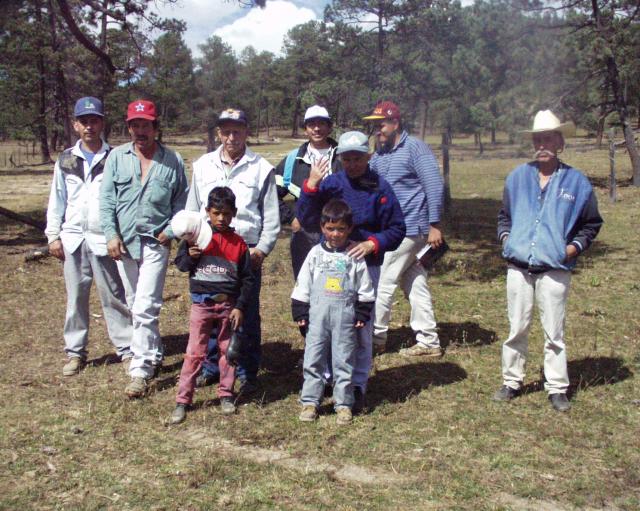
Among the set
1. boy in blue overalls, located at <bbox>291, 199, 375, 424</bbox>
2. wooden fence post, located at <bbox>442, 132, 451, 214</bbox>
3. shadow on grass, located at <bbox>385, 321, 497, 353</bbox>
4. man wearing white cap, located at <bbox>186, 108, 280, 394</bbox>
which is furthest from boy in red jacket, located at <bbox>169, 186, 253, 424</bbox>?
wooden fence post, located at <bbox>442, 132, 451, 214</bbox>

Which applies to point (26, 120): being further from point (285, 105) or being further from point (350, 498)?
point (350, 498)

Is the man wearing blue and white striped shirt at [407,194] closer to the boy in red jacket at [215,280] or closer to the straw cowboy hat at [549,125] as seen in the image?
the straw cowboy hat at [549,125]

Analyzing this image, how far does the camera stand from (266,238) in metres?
4.78

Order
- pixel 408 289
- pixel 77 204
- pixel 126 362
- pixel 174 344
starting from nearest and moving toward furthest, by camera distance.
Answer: pixel 77 204
pixel 126 362
pixel 408 289
pixel 174 344

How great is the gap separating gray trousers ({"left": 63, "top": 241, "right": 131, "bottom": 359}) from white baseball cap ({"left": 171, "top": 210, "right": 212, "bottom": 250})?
1.32m

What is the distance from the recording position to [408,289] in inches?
236

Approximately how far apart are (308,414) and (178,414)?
86 cm

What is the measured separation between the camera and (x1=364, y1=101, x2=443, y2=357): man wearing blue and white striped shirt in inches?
218

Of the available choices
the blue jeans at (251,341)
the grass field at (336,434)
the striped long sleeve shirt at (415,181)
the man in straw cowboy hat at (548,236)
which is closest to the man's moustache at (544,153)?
the man in straw cowboy hat at (548,236)

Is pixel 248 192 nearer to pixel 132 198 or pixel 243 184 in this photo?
pixel 243 184

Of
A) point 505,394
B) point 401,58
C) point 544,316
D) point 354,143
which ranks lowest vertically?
point 505,394

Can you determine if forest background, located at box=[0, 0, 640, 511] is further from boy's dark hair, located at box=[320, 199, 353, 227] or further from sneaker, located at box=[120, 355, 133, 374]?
boy's dark hair, located at box=[320, 199, 353, 227]

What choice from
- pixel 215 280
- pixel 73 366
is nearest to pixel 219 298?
pixel 215 280

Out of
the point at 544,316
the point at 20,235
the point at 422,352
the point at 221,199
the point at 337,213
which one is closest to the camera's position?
the point at 337,213
